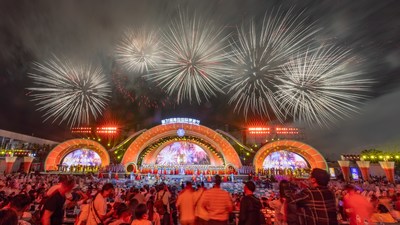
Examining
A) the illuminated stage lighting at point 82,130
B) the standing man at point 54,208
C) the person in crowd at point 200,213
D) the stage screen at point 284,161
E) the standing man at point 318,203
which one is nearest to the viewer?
the standing man at point 318,203

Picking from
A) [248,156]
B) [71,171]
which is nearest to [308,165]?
[248,156]

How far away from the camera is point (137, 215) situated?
345 centimetres

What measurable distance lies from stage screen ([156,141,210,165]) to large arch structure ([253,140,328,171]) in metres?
8.67

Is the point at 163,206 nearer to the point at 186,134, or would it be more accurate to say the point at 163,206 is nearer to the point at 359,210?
the point at 359,210

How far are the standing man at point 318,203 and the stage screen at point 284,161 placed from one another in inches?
1236

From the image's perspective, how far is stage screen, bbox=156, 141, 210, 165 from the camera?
114 ft

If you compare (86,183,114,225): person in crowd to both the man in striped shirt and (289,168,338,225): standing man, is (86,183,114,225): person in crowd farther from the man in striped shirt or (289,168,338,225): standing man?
(289,168,338,225): standing man

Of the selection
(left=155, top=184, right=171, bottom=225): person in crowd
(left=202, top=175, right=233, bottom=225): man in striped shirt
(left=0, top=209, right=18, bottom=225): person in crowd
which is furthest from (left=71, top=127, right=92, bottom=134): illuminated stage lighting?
(left=0, top=209, right=18, bottom=225): person in crowd

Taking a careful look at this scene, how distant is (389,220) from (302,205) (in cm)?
512

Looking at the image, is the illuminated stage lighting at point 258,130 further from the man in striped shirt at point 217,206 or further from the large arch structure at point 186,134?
the man in striped shirt at point 217,206

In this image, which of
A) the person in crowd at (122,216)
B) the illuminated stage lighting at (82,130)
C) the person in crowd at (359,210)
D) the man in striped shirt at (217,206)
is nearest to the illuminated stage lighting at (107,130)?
the illuminated stage lighting at (82,130)

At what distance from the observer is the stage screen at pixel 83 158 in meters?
32.2

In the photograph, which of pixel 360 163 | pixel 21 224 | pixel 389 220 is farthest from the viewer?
pixel 360 163

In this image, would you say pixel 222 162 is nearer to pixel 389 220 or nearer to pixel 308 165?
pixel 308 165
